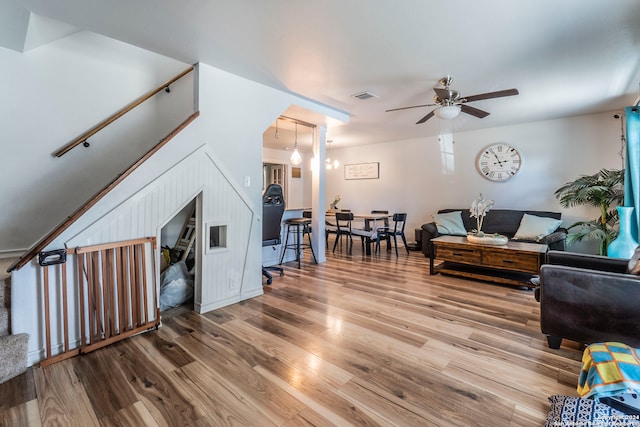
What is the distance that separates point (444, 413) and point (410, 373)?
35cm

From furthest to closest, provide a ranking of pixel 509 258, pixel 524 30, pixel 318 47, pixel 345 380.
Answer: pixel 509 258 → pixel 318 47 → pixel 524 30 → pixel 345 380

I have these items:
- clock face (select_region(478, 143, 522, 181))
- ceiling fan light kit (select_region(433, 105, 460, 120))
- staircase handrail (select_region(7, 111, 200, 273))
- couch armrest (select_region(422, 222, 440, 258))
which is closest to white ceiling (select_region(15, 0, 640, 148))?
ceiling fan light kit (select_region(433, 105, 460, 120))

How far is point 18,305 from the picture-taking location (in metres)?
1.88

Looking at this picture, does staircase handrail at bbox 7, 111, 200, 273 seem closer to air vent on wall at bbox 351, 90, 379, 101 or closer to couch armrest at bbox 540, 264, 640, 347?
air vent on wall at bbox 351, 90, 379, 101

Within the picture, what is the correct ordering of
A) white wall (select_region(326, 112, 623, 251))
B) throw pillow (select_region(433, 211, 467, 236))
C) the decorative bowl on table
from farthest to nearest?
1. throw pillow (select_region(433, 211, 467, 236))
2. white wall (select_region(326, 112, 623, 251))
3. the decorative bowl on table

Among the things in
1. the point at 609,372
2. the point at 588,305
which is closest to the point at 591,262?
the point at 588,305

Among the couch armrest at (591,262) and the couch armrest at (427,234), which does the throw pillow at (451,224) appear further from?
the couch armrest at (591,262)

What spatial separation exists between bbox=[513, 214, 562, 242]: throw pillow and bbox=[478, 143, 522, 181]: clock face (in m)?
0.99

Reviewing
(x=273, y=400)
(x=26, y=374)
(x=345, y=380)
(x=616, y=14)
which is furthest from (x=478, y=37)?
(x=26, y=374)

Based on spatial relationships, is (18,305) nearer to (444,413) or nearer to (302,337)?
(302,337)

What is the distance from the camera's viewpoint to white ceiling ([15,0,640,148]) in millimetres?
1967

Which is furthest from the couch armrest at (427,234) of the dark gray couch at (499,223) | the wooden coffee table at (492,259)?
the wooden coffee table at (492,259)

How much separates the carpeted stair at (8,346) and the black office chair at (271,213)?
224cm

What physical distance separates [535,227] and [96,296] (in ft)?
18.8
